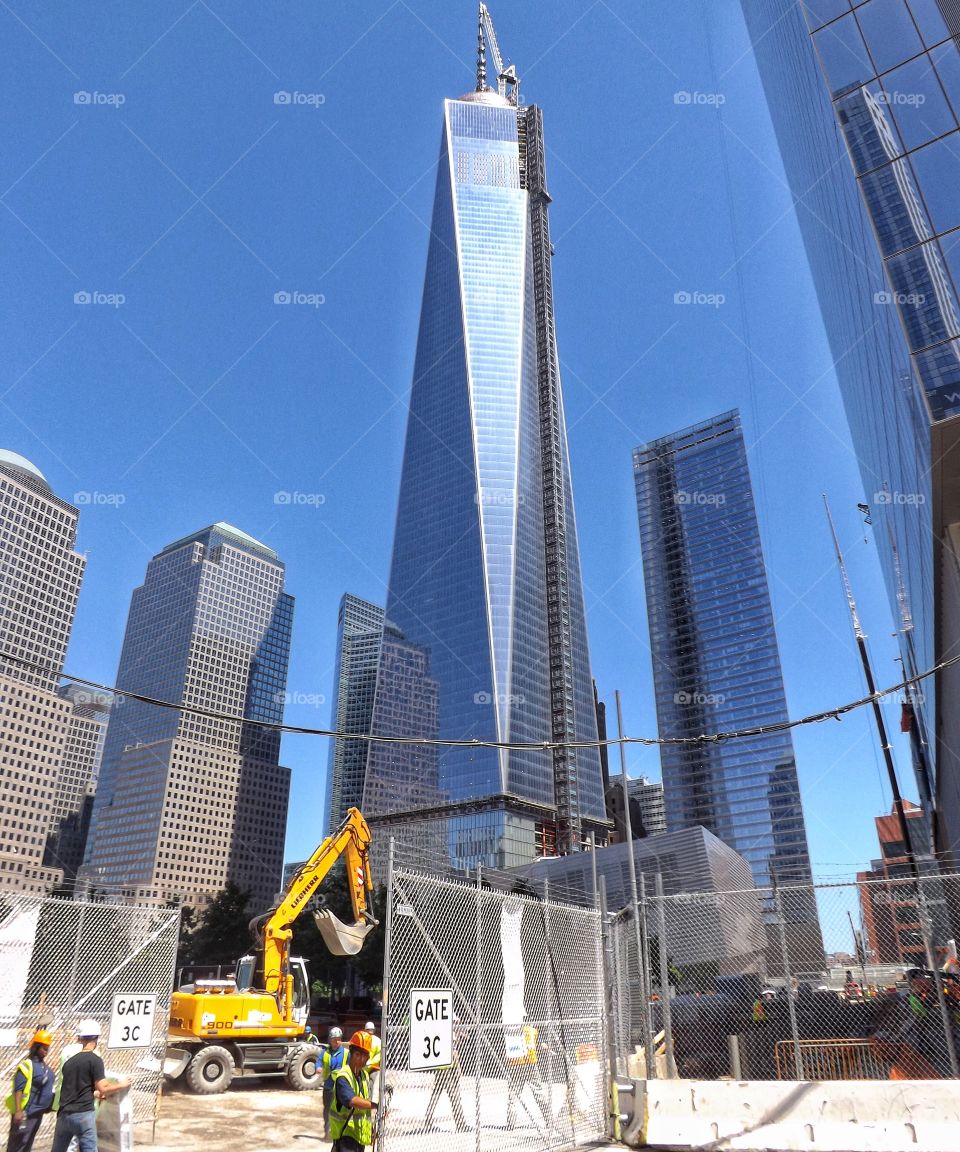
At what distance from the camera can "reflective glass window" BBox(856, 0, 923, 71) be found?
65.5 feet

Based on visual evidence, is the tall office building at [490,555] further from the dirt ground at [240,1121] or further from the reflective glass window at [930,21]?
the reflective glass window at [930,21]

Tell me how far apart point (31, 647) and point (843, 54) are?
167101 millimetres

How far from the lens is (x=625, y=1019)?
506 inches

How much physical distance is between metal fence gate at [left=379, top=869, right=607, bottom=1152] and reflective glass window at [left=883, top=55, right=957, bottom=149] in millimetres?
18404

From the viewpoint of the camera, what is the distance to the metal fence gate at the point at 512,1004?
930 cm

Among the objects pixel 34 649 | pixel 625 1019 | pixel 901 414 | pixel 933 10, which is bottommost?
pixel 625 1019

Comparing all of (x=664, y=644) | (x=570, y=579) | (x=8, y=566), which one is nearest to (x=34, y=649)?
(x=8, y=566)

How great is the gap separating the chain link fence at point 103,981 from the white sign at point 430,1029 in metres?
5.00

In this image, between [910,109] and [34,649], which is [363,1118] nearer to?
[910,109]

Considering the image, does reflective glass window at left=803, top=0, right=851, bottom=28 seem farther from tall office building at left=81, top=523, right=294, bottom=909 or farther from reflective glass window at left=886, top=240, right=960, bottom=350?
A: tall office building at left=81, top=523, right=294, bottom=909

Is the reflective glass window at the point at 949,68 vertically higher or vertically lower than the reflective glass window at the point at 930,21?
lower

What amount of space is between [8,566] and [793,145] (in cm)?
15187

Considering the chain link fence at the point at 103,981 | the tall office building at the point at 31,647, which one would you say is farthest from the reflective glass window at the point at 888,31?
the tall office building at the point at 31,647

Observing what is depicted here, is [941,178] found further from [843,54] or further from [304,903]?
[304,903]
